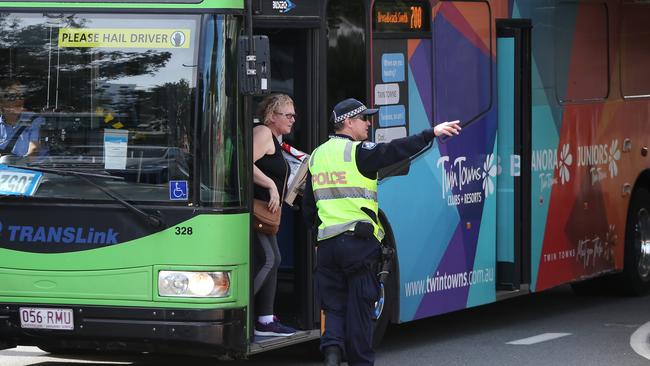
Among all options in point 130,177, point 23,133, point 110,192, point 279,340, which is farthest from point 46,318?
point 279,340

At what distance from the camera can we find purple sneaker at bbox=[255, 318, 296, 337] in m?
9.30

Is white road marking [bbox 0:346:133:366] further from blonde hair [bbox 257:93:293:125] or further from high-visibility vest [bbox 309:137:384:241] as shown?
high-visibility vest [bbox 309:137:384:241]

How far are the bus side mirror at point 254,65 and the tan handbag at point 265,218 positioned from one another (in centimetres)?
105

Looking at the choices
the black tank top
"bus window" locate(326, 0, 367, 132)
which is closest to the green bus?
the black tank top

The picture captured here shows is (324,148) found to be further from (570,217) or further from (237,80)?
(570,217)

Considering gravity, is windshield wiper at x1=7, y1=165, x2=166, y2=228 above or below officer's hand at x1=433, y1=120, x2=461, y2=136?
below

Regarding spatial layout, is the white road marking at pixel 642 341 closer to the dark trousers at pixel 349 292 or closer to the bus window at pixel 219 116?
the dark trousers at pixel 349 292

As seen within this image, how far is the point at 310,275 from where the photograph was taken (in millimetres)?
9617

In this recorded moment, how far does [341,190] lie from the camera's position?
8.45 m

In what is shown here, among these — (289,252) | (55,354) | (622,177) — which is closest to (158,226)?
(289,252)

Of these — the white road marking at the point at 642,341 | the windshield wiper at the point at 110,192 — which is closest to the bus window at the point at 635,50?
the white road marking at the point at 642,341

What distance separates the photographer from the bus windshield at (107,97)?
8578 mm

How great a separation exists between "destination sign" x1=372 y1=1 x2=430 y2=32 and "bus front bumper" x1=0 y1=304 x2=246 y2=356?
2458 millimetres

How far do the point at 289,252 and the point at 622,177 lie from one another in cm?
443
